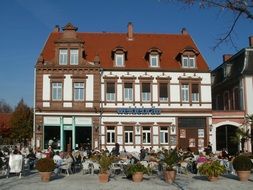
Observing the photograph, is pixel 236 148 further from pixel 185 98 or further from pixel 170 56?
pixel 170 56

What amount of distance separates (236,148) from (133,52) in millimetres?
12266

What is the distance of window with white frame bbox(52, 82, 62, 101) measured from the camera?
122 ft

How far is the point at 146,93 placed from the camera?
3822cm

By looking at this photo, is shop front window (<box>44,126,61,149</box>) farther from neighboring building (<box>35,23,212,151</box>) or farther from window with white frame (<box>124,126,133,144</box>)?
window with white frame (<box>124,126,133,144</box>)

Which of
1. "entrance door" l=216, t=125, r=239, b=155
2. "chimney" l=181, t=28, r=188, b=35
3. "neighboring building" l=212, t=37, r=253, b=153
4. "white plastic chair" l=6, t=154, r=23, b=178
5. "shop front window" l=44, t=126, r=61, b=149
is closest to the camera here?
"white plastic chair" l=6, t=154, r=23, b=178

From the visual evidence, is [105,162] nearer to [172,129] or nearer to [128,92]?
[128,92]

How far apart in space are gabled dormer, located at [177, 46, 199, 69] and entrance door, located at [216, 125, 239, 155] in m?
5.99

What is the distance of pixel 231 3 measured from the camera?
29.9ft

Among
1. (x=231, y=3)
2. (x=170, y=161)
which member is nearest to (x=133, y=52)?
(x=170, y=161)

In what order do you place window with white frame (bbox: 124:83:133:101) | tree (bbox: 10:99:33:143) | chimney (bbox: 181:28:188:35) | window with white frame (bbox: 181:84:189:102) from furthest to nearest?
tree (bbox: 10:99:33:143) < chimney (bbox: 181:28:188:35) < window with white frame (bbox: 181:84:189:102) < window with white frame (bbox: 124:83:133:101)

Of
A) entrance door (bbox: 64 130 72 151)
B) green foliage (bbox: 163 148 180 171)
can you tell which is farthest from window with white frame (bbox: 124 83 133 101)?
green foliage (bbox: 163 148 180 171)

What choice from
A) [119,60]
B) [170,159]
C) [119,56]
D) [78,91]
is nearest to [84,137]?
[78,91]

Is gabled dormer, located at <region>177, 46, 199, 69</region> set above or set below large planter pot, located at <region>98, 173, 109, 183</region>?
above

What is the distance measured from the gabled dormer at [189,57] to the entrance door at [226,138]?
599 centimetres
